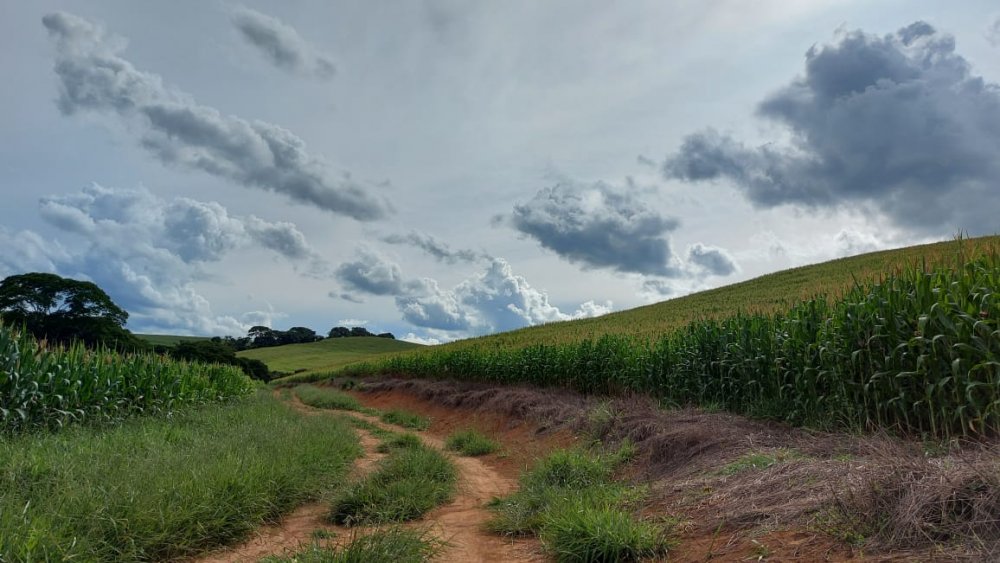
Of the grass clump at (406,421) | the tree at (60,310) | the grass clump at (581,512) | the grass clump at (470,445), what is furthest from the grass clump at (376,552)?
the tree at (60,310)

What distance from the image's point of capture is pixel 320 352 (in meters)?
90.8

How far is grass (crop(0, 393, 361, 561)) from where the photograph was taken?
3.86 m

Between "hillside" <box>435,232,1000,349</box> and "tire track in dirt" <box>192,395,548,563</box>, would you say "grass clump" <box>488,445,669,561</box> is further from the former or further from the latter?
"hillside" <box>435,232,1000,349</box>

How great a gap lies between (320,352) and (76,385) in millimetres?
84898

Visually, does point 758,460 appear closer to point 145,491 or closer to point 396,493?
point 396,493

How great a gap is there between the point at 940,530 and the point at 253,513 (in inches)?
219

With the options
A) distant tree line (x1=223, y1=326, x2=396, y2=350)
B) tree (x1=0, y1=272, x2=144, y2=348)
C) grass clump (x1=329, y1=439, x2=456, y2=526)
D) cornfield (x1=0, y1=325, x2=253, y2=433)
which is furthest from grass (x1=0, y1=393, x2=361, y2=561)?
distant tree line (x1=223, y1=326, x2=396, y2=350)

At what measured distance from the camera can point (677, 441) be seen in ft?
24.7

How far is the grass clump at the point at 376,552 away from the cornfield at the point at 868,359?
18.6ft

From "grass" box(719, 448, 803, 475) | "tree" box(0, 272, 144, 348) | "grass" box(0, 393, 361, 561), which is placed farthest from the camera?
"tree" box(0, 272, 144, 348)

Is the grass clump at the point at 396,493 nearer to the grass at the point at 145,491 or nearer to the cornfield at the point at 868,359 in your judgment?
the grass at the point at 145,491

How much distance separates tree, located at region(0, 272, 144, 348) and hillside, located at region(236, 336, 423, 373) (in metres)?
31.6

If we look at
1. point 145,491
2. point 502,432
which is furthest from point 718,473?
point 502,432

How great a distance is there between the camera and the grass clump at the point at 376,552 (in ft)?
12.2
